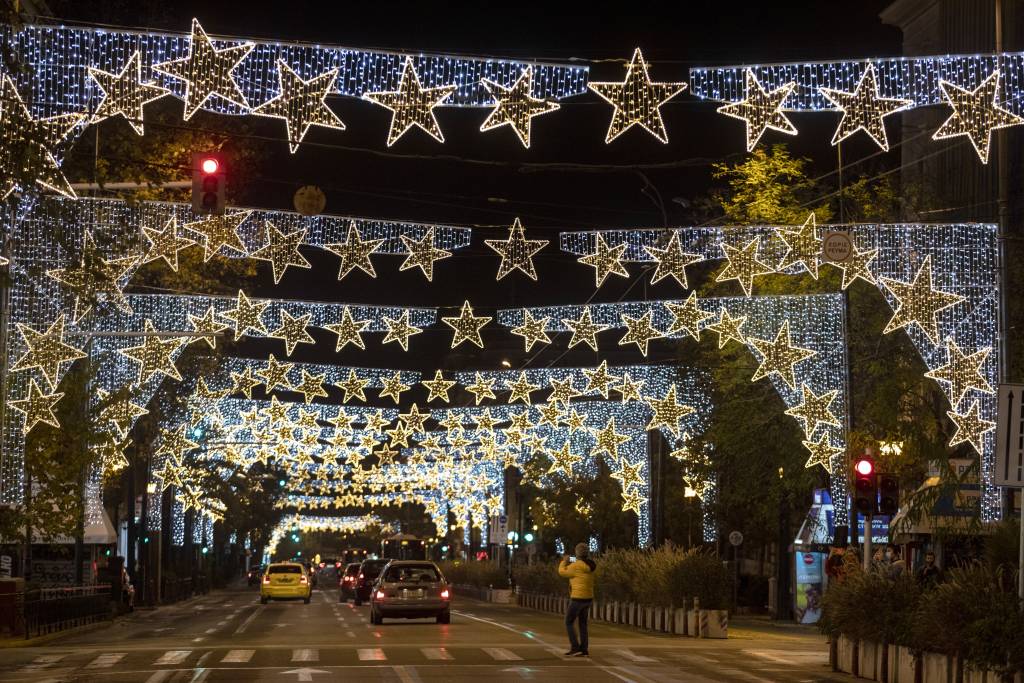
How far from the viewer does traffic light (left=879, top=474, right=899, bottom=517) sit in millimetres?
25078

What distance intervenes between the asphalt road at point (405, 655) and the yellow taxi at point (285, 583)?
20034 mm

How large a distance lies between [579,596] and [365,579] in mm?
31272

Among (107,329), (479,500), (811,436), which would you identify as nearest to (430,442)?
(479,500)

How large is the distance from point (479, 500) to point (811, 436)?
4464cm

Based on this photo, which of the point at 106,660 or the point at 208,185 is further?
the point at 106,660

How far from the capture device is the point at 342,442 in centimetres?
5434

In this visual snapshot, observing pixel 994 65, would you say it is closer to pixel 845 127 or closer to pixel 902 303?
pixel 845 127

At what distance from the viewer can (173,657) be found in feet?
78.8

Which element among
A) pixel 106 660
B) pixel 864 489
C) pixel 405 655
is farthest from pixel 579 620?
pixel 106 660

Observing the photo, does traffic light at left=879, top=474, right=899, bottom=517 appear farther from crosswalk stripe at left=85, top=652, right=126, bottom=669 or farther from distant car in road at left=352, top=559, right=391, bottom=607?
distant car in road at left=352, top=559, right=391, bottom=607

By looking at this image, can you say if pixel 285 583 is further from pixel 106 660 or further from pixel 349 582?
pixel 106 660

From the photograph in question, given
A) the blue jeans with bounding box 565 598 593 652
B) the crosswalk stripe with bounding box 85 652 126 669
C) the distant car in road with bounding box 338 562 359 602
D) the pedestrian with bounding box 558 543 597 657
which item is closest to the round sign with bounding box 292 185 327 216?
the pedestrian with bounding box 558 543 597 657

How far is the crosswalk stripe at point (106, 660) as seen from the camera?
2243 centimetres

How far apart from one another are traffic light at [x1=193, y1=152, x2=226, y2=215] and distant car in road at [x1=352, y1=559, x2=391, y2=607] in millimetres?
34278
